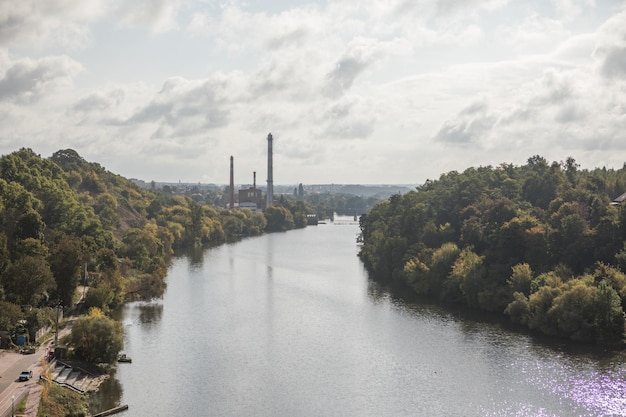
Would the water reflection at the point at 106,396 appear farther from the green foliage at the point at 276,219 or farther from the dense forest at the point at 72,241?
the green foliage at the point at 276,219

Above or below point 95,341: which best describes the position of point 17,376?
below

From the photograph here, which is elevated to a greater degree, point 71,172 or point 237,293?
point 71,172

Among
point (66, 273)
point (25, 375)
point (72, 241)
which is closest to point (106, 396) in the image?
point (25, 375)

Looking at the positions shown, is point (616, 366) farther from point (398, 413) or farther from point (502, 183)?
point (502, 183)

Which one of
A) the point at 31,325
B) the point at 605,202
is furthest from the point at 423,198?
the point at 31,325

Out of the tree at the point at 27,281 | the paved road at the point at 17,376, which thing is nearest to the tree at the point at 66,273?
the tree at the point at 27,281

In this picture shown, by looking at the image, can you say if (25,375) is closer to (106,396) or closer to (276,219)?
(106,396)
